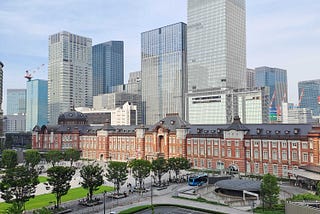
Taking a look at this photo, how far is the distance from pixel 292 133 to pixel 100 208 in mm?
49138

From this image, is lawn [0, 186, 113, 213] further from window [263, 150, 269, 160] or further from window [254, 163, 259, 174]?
window [263, 150, 269, 160]

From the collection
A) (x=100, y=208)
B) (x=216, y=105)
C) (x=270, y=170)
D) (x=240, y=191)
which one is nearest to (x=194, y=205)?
(x=240, y=191)

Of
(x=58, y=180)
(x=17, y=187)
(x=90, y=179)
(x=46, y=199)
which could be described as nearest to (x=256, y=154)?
(x=90, y=179)

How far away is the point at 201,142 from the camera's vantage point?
304ft

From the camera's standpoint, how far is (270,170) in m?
77.9

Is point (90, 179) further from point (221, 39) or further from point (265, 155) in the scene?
point (221, 39)

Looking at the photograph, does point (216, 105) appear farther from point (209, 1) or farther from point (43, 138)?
point (43, 138)

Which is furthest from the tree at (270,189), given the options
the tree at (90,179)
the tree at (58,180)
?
the tree at (58,180)

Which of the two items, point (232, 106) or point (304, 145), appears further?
point (232, 106)

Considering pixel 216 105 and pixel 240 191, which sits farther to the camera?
pixel 216 105

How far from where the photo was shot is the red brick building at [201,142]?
74750mm

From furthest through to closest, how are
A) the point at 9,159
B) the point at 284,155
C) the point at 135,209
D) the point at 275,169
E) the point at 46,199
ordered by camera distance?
the point at 9,159 → the point at 275,169 → the point at 284,155 → the point at 46,199 → the point at 135,209

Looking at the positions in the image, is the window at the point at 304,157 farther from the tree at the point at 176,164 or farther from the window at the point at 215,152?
the tree at the point at 176,164

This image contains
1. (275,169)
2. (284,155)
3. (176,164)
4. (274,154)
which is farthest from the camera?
(274,154)
